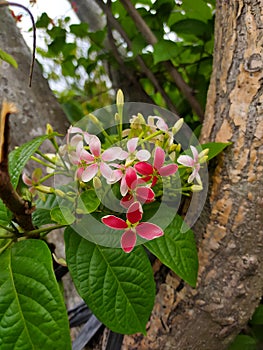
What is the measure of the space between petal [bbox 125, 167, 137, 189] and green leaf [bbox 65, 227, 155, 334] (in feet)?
0.33

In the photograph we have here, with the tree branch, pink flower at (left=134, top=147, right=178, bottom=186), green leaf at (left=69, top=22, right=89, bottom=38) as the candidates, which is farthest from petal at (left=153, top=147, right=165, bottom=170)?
green leaf at (left=69, top=22, right=89, bottom=38)

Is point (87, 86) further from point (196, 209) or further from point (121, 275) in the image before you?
point (121, 275)

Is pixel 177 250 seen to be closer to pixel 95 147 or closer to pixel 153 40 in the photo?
pixel 95 147

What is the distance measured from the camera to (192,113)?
933mm

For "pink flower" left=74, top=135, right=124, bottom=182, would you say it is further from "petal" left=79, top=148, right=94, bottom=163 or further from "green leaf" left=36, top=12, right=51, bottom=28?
"green leaf" left=36, top=12, right=51, bottom=28

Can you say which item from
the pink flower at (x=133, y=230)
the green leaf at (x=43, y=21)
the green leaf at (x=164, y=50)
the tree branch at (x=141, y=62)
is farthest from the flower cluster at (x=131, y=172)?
the green leaf at (x=43, y=21)

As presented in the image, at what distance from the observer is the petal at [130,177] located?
0.43 m

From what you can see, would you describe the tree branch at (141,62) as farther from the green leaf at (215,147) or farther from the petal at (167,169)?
the petal at (167,169)

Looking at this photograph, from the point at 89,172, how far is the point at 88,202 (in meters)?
0.04

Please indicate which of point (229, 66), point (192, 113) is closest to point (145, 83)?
point (192, 113)

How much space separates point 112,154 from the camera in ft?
1.47

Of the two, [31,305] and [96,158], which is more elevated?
[96,158]

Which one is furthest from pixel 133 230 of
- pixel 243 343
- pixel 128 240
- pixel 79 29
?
pixel 79 29

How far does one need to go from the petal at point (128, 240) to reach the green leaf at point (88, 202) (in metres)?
0.04
